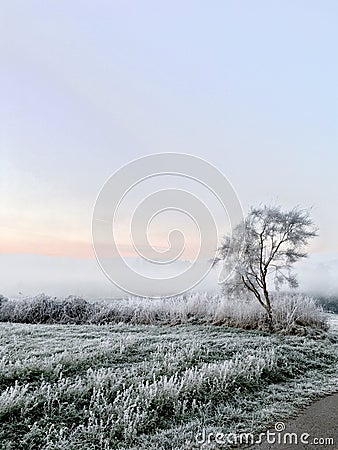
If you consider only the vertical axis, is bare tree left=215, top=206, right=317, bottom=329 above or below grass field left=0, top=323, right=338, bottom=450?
above

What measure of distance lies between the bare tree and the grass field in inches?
116

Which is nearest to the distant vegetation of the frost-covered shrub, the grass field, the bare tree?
the frost-covered shrub

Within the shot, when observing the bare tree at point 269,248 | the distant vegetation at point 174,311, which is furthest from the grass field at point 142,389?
the bare tree at point 269,248

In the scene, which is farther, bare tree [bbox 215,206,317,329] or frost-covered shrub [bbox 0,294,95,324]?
frost-covered shrub [bbox 0,294,95,324]

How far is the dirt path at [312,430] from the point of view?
2715 mm

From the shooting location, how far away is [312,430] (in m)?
3.01

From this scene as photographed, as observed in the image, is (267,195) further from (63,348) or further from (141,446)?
(141,446)

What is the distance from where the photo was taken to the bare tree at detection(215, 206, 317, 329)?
28.7ft

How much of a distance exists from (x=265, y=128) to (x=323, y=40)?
2.49 m

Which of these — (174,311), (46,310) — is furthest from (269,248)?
(46,310)

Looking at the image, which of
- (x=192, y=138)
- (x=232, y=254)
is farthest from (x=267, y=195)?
(x=192, y=138)

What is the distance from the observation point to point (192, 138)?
33.6 feet

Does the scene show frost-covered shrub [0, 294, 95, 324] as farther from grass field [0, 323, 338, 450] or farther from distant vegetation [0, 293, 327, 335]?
grass field [0, 323, 338, 450]

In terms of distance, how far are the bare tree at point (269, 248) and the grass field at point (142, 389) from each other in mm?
2947
